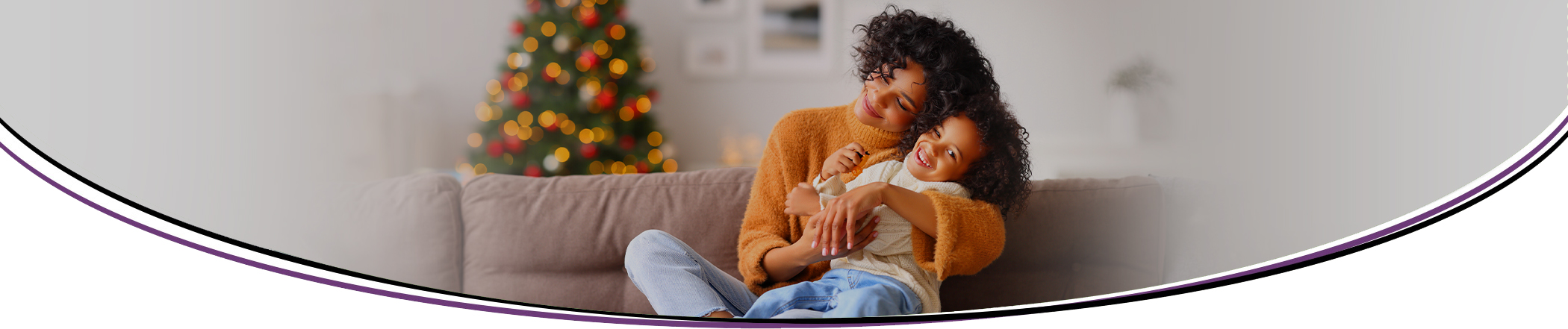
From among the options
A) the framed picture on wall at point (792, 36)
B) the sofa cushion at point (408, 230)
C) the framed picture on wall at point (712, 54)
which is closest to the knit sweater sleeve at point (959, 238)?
the sofa cushion at point (408, 230)

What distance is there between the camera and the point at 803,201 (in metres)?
0.83

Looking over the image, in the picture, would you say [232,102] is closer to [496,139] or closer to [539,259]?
[539,259]

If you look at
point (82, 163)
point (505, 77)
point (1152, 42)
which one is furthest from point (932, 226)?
point (505, 77)

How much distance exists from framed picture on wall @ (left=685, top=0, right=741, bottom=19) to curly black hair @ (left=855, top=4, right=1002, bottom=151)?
6.69 feet

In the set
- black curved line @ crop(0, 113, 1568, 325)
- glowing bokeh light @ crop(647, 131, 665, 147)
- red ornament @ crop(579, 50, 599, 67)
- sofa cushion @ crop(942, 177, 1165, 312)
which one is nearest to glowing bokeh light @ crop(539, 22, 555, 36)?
red ornament @ crop(579, 50, 599, 67)

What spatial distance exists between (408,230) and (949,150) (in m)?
0.78

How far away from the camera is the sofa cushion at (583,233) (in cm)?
112

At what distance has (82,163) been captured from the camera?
83 cm

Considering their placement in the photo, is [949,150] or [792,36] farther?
[792,36]

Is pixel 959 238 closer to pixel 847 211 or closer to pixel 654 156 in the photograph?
pixel 847 211

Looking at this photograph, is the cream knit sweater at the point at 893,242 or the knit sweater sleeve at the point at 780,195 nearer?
the cream knit sweater at the point at 893,242

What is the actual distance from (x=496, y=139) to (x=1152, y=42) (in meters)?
2.15

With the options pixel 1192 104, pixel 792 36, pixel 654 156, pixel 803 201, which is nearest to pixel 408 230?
pixel 803 201

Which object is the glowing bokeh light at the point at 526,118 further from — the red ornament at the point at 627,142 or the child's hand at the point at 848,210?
the child's hand at the point at 848,210
